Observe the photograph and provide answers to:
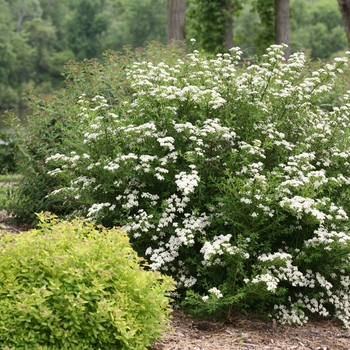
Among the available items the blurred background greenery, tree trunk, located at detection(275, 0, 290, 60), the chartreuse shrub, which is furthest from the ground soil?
the blurred background greenery

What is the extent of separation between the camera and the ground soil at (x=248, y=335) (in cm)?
448

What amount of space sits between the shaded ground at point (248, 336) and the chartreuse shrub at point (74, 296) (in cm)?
63

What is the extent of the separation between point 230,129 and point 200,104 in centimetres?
37

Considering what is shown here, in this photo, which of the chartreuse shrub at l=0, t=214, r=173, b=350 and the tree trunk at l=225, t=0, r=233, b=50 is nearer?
the chartreuse shrub at l=0, t=214, r=173, b=350

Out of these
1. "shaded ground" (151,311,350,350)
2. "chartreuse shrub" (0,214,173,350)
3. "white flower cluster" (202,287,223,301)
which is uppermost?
"chartreuse shrub" (0,214,173,350)

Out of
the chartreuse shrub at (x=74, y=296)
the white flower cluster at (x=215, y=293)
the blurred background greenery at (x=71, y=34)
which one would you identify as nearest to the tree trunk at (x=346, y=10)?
the white flower cluster at (x=215, y=293)

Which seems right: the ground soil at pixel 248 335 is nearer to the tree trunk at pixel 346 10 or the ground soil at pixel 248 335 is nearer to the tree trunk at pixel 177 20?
the tree trunk at pixel 346 10

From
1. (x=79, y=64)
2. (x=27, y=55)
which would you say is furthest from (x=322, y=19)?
(x=79, y=64)

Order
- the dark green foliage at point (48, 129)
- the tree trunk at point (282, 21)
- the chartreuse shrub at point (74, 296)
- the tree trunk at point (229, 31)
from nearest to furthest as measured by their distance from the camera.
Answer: the chartreuse shrub at point (74, 296) < the dark green foliage at point (48, 129) < the tree trunk at point (282, 21) < the tree trunk at point (229, 31)

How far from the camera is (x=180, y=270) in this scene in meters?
5.29

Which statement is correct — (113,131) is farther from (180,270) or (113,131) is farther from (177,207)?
(180,270)

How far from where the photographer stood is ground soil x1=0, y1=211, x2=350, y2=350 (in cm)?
448

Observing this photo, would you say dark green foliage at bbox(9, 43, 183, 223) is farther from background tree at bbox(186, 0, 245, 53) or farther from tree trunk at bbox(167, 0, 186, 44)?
background tree at bbox(186, 0, 245, 53)

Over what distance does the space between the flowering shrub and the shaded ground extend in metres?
0.13
